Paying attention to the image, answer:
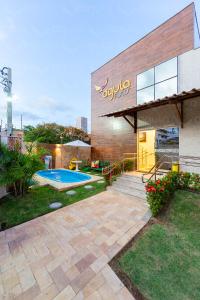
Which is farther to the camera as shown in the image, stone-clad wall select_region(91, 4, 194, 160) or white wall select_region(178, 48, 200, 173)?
stone-clad wall select_region(91, 4, 194, 160)

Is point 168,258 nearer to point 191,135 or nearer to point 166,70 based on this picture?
point 191,135

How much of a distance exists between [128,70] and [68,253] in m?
10.3

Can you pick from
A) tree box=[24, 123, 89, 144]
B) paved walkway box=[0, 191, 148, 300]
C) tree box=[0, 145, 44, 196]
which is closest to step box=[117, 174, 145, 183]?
paved walkway box=[0, 191, 148, 300]

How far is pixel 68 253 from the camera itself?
2.94 m

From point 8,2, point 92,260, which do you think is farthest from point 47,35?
point 92,260

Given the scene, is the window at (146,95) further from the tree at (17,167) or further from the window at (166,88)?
the tree at (17,167)

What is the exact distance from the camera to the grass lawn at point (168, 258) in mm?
2250

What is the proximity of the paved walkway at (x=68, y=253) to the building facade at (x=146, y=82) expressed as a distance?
194 inches

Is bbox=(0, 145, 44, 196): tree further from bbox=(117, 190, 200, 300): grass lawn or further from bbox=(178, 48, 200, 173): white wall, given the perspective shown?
bbox=(178, 48, 200, 173): white wall

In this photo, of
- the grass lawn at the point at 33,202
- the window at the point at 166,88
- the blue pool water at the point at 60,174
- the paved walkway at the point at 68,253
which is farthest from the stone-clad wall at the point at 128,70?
the paved walkway at the point at 68,253

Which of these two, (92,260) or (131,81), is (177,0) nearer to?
(131,81)

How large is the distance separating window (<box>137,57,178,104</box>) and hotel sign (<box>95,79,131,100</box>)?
0.90 metres

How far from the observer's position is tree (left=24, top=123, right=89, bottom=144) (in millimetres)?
16234

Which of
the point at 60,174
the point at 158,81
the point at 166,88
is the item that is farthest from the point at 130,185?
the point at 60,174
